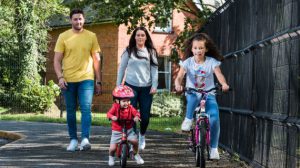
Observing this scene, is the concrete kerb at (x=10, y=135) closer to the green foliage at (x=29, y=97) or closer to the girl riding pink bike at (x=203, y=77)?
the girl riding pink bike at (x=203, y=77)

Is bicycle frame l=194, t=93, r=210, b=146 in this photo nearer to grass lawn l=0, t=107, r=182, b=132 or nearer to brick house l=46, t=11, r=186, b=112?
grass lawn l=0, t=107, r=182, b=132

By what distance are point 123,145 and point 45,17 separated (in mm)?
22183

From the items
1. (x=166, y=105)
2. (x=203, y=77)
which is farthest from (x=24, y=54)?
(x=203, y=77)

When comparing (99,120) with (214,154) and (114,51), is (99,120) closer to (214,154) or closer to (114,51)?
(114,51)

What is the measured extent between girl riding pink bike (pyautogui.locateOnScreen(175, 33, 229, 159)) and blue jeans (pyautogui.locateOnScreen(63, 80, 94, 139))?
1954 millimetres

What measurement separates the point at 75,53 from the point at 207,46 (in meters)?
2.25

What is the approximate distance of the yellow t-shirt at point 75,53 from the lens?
855 cm

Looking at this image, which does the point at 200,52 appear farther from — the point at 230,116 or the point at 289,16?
the point at 230,116

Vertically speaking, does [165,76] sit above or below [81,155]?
above

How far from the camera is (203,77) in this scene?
7016 millimetres

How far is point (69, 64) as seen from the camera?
8.58 m

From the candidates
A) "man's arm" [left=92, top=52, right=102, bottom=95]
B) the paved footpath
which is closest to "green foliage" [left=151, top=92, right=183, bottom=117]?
the paved footpath

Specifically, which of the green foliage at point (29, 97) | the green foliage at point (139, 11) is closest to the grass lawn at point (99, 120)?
the green foliage at point (29, 97)

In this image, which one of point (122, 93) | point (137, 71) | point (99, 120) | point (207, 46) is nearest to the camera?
point (122, 93)
